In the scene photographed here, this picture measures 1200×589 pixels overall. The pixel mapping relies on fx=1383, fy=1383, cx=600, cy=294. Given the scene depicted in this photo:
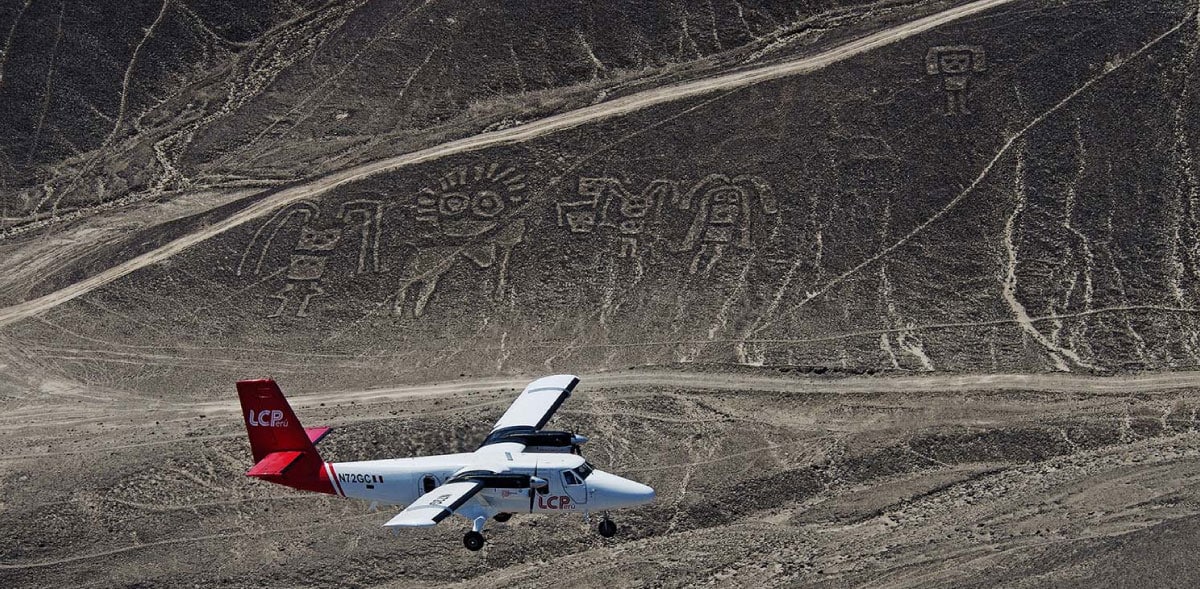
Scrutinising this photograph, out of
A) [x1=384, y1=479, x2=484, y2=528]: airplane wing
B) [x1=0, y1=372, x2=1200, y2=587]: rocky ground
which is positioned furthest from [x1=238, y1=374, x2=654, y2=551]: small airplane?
[x1=0, y1=372, x2=1200, y2=587]: rocky ground

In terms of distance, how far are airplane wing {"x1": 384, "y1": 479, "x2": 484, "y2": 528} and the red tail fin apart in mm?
4219

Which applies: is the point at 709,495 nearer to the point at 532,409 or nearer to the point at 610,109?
the point at 532,409

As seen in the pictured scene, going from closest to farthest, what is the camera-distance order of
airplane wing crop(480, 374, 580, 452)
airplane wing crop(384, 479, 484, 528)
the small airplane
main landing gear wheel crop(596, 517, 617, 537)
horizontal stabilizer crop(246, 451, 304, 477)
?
airplane wing crop(384, 479, 484, 528) < the small airplane < main landing gear wheel crop(596, 517, 617, 537) < horizontal stabilizer crop(246, 451, 304, 477) < airplane wing crop(480, 374, 580, 452)

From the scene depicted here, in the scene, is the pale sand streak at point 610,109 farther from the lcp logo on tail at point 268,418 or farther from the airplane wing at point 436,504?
the airplane wing at point 436,504

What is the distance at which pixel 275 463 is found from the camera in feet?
143

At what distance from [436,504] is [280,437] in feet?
23.8

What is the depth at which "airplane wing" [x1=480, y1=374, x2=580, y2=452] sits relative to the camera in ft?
144

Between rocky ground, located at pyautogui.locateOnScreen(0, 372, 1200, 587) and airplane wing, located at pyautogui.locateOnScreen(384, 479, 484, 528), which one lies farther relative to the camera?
rocky ground, located at pyautogui.locateOnScreen(0, 372, 1200, 587)

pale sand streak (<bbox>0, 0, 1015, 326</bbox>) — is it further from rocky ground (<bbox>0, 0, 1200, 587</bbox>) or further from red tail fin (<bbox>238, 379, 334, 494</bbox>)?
red tail fin (<bbox>238, 379, 334, 494</bbox>)

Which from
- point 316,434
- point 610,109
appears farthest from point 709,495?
point 610,109

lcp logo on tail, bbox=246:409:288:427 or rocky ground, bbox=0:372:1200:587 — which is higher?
lcp logo on tail, bbox=246:409:288:427

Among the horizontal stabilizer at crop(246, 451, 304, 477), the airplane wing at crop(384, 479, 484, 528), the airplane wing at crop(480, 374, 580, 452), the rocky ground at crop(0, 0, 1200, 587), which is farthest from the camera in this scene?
the rocky ground at crop(0, 0, 1200, 587)

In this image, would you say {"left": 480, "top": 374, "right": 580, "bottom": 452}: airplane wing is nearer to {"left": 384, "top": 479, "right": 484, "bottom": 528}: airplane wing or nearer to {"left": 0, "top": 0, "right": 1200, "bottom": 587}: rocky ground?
{"left": 384, "top": 479, "right": 484, "bottom": 528}: airplane wing

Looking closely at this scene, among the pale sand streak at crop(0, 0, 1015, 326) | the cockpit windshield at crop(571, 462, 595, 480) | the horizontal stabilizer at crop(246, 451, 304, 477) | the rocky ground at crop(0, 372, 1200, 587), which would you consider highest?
the pale sand streak at crop(0, 0, 1015, 326)
